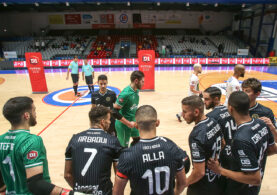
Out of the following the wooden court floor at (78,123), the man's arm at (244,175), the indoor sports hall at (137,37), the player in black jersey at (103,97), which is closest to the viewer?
the man's arm at (244,175)

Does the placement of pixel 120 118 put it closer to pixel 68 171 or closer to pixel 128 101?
pixel 128 101

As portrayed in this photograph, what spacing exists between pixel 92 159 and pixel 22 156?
2.34ft

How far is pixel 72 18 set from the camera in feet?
101

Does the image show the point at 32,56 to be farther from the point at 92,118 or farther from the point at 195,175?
the point at 195,175

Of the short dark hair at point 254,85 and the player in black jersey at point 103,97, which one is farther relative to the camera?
the player in black jersey at point 103,97

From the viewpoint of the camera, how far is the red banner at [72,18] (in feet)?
100

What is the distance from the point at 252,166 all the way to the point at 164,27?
32893 millimetres

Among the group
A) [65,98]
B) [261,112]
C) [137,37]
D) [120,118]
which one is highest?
[137,37]

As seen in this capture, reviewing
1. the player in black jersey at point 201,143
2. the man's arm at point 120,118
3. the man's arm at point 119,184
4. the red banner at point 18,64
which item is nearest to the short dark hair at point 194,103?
the player in black jersey at point 201,143

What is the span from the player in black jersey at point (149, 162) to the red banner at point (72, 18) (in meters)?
33.7

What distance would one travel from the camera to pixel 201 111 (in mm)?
2203

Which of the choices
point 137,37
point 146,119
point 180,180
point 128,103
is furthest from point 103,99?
point 137,37

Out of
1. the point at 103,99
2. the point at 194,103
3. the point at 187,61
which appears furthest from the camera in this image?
the point at 187,61

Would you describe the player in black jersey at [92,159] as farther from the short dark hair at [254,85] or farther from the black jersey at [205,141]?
the short dark hair at [254,85]
